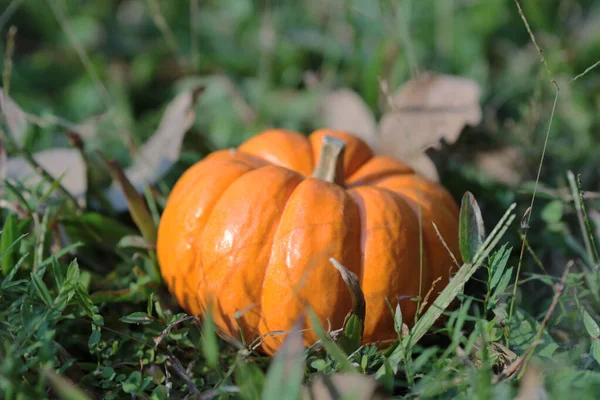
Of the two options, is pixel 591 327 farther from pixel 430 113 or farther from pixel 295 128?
pixel 295 128

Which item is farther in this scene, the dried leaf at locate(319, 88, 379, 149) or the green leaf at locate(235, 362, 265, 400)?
the dried leaf at locate(319, 88, 379, 149)

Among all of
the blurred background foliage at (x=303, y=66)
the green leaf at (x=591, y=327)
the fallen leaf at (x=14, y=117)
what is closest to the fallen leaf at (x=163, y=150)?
the blurred background foliage at (x=303, y=66)

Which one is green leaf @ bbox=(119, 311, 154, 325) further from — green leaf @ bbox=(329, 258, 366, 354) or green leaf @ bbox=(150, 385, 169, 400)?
green leaf @ bbox=(329, 258, 366, 354)

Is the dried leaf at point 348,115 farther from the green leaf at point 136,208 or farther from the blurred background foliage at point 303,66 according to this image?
the green leaf at point 136,208

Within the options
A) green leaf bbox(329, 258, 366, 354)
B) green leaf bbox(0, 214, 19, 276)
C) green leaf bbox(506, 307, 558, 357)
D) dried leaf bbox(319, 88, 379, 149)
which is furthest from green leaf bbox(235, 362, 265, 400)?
dried leaf bbox(319, 88, 379, 149)

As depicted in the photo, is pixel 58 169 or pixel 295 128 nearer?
pixel 58 169

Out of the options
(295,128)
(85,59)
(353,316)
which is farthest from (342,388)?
(85,59)
